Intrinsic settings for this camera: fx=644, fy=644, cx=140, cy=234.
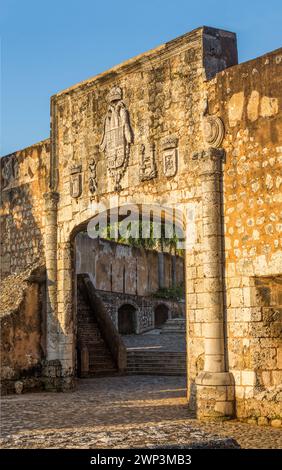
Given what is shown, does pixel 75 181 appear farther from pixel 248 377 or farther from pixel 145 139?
pixel 248 377

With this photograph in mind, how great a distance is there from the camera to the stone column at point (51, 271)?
1302 centimetres

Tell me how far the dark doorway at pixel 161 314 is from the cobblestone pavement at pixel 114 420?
16278mm

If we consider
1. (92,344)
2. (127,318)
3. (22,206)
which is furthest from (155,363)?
(127,318)

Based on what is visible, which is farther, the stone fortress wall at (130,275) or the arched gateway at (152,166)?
the stone fortress wall at (130,275)

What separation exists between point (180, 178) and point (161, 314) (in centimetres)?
2137

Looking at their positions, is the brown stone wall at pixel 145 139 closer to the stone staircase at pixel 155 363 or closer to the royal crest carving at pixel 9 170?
the royal crest carving at pixel 9 170

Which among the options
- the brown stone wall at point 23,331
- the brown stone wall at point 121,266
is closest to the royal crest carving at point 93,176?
the brown stone wall at point 23,331

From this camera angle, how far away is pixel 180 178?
10.5 metres

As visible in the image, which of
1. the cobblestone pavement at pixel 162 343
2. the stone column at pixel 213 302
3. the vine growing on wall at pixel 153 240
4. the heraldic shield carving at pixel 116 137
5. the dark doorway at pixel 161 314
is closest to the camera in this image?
the stone column at pixel 213 302

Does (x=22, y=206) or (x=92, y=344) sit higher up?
(x=22, y=206)

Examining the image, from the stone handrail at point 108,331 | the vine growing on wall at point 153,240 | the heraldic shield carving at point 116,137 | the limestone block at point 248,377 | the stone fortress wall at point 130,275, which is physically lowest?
the limestone block at point 248,377

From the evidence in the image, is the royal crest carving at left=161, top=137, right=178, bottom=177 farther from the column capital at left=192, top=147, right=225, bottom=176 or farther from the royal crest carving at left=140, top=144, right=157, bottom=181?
the column capital at left=192, top=147, right=225, bottom=176

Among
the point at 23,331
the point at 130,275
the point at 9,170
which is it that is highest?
the point at 9,170
